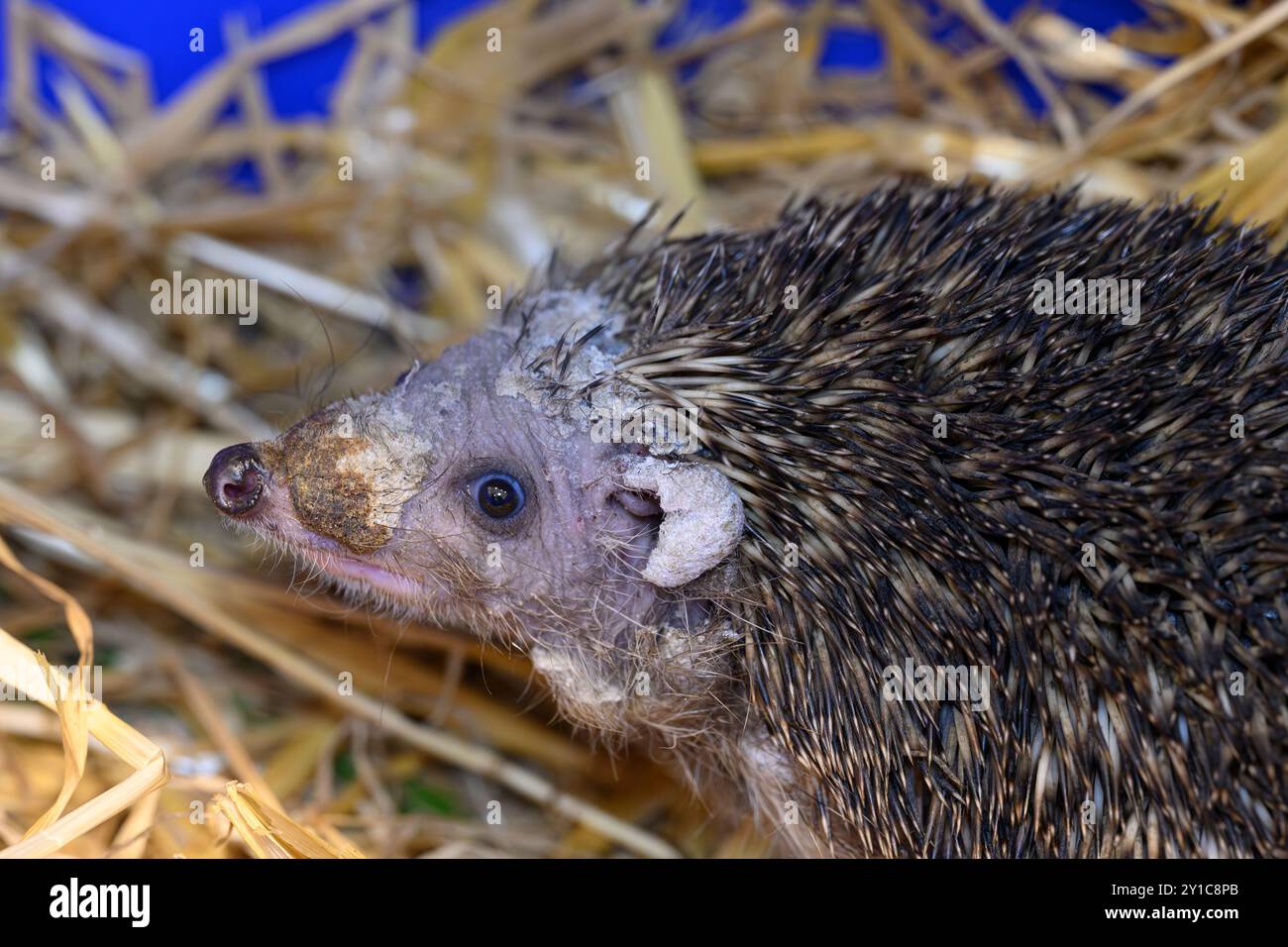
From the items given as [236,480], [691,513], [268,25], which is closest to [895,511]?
[691,513]

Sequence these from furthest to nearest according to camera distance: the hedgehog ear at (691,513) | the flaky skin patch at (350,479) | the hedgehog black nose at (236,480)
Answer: the hedgehog black nose at (236,480)
the flaky skin patch at (350,479)
the hedgehog ear at (691,513)

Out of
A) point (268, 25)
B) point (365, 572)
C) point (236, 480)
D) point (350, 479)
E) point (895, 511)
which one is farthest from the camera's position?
point (268, 25)

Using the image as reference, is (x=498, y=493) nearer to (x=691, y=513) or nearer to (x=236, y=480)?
(x=691, y=513)

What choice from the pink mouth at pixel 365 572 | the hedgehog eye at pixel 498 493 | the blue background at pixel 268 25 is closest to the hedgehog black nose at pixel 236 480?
the pink mouth at pixel 365 572

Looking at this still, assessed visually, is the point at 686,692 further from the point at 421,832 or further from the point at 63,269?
the point at 63,269

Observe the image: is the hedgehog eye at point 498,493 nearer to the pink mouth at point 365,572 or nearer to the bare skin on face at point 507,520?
the bare skin on face at point 507,520
